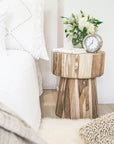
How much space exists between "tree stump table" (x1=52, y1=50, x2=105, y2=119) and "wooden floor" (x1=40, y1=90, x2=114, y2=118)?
0.13 m

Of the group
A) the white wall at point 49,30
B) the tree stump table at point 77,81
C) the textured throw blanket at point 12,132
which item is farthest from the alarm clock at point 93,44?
the textured throw blanket at point 12,132

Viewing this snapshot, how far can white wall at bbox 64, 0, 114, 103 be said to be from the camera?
1.97 meters

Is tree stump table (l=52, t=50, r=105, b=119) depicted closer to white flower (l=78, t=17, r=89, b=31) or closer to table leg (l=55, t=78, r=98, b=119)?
table leg (l=55, t=78, r=98, b=119)

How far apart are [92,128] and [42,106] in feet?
3.09

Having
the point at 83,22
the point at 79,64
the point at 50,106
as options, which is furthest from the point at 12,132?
the point at 50,106

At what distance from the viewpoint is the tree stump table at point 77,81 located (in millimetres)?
1576

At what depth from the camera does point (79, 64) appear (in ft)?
5.15

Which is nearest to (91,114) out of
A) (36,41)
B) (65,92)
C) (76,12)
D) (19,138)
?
(65,92)

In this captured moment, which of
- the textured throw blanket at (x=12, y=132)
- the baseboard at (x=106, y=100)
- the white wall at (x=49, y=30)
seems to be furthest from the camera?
the white wall at (x=49, y=30)

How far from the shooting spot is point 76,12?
1.97 m

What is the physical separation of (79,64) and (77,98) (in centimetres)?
31

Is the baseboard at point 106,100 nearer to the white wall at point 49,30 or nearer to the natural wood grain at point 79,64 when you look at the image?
the natural wood grain at point 79,64

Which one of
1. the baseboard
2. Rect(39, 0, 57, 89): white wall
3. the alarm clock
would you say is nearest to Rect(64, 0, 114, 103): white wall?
the baseboard

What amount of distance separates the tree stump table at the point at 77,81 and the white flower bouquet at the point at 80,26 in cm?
30
